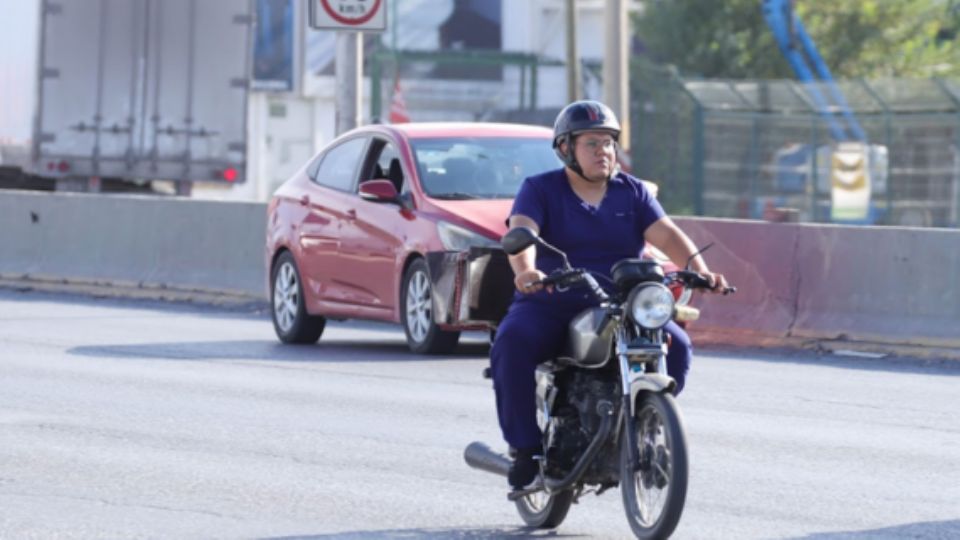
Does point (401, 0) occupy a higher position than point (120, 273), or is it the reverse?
point (401, 0)

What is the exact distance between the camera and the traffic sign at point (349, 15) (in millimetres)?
21188

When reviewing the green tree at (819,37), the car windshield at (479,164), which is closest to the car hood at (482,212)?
the car windshield at (479,164)

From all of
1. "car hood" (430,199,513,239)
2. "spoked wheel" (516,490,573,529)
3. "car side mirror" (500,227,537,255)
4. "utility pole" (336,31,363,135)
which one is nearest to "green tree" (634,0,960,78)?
"utility pole" (336,31,363,135)

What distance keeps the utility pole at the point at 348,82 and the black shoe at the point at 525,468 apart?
14071mm

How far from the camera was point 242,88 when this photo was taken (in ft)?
96.9

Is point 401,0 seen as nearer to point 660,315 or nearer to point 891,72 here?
point 891,72

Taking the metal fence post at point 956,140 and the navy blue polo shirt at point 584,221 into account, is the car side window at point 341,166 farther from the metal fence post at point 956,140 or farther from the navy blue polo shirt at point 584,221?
the metal fence post at point 956,140

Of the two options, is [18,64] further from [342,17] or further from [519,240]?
[519,240]

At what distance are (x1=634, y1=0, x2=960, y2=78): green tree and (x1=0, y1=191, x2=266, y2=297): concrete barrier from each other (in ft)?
87.8

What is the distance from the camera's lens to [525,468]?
8109mm

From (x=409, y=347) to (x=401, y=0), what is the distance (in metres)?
41.6

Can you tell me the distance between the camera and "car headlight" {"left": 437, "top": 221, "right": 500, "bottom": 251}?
48.7 feet

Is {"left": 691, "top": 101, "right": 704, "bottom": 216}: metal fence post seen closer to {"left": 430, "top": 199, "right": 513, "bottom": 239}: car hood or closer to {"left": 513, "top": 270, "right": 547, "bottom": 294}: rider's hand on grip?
{"left": 430, "top": 199, "right": 513, "bottom": 239}: car hood

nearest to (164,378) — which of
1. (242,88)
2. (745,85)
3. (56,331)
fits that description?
(56,331)
